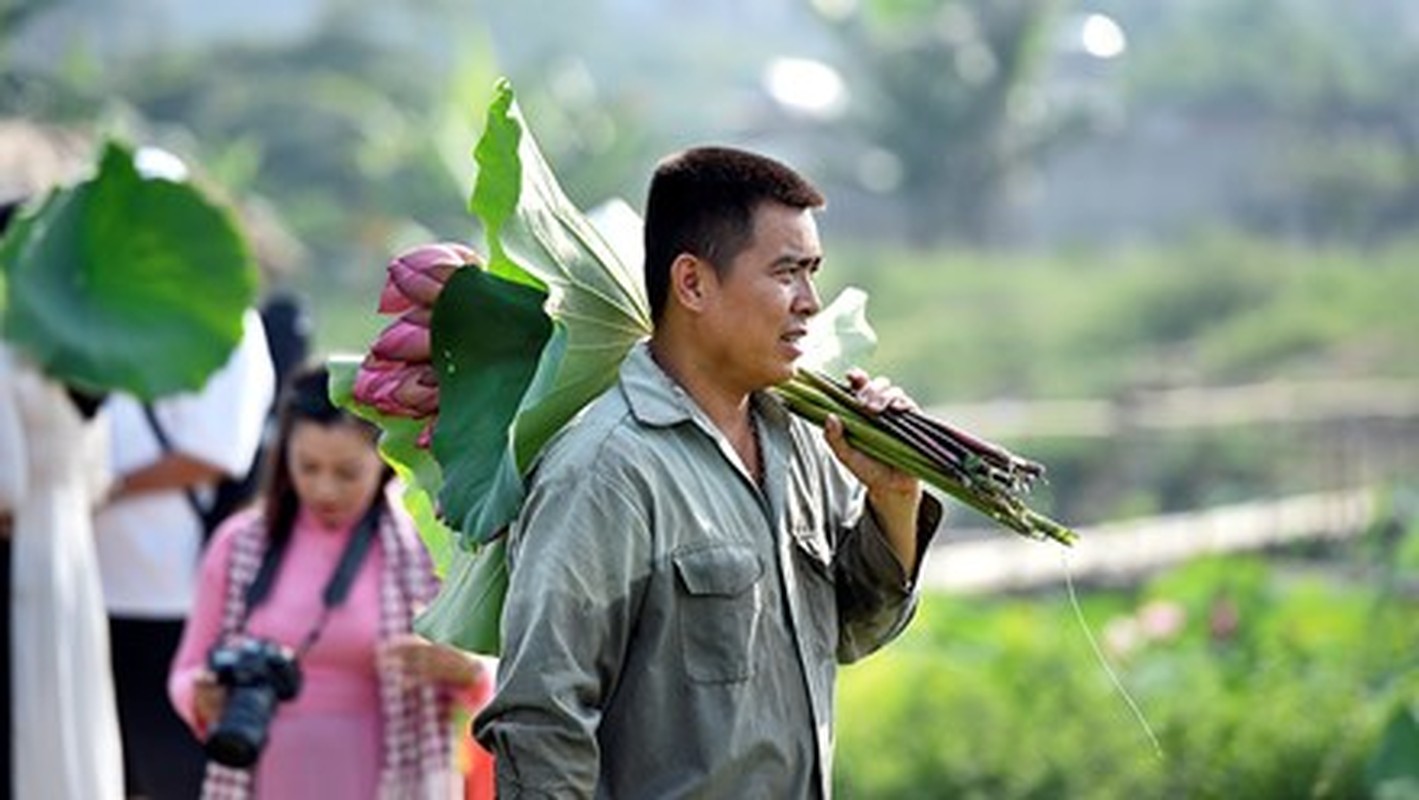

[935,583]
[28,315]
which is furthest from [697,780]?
[935,583]

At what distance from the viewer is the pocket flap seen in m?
3.70

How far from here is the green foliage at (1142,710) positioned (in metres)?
7.70

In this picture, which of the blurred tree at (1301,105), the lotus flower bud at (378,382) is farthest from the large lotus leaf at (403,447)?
the blurred tree at (1301,105)

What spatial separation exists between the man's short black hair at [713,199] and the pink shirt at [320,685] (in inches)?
65.9

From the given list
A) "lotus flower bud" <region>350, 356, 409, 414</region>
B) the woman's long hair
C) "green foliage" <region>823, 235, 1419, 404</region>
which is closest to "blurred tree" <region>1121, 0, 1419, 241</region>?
"green foliage" <region>823, 235, 1419, 404</region>

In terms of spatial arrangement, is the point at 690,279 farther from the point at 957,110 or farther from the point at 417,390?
the point at 957,110

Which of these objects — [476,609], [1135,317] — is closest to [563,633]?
[476,609]

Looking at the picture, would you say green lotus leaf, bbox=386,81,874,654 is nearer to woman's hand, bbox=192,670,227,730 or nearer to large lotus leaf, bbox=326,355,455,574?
large lotus leaf, bbox=326,355,455,574

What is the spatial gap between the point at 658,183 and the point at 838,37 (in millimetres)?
35572

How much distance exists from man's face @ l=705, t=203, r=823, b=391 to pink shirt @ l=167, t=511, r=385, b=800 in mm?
1683

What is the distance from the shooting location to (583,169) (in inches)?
1287

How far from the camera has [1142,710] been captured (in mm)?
7938

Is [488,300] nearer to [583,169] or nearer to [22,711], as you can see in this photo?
[22,711]

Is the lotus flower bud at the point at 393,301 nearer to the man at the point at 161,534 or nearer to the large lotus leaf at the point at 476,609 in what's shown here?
the large lotus leaf at the point at 476,609
